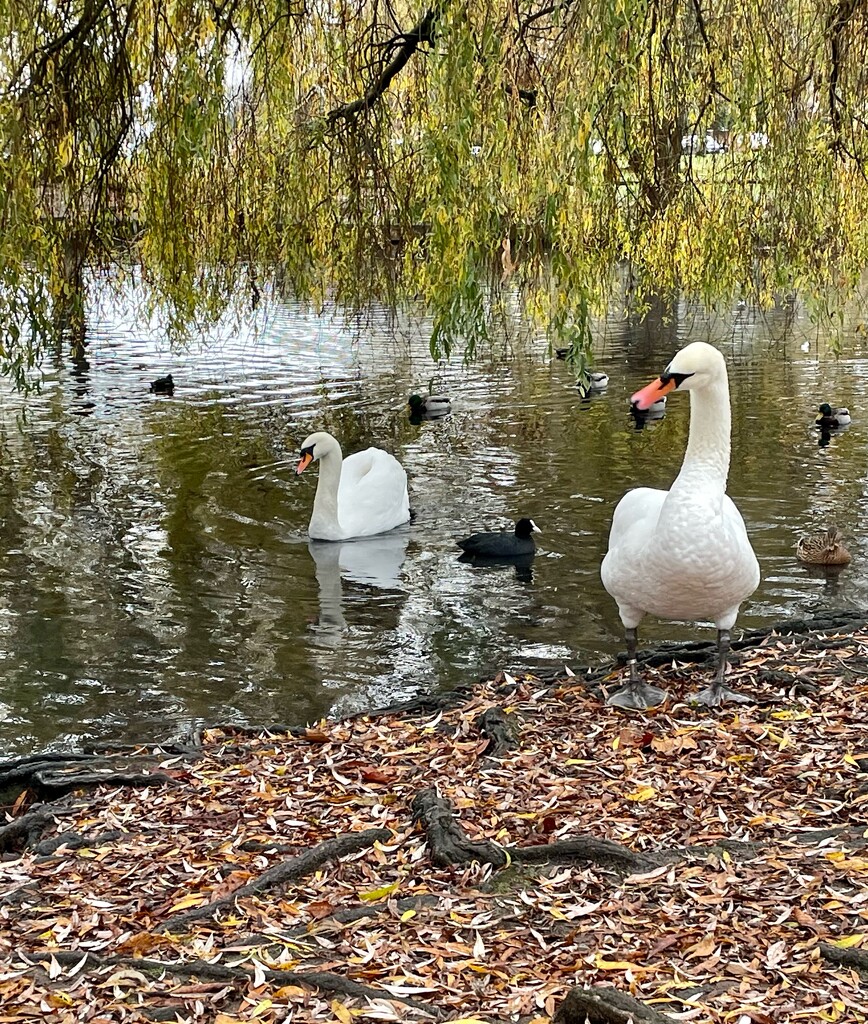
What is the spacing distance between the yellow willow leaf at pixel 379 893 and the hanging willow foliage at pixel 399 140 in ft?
8.04

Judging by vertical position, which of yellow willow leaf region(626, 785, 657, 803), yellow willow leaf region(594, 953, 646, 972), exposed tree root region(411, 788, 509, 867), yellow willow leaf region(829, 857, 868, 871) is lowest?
yellow willow leaf region(626, 785, 657, 803)

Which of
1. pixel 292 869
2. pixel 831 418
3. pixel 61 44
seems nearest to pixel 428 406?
pixel 831 418

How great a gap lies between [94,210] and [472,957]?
4.06m

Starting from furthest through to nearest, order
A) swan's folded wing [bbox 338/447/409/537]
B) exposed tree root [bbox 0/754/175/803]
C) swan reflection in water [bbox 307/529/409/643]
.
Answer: swan's folded wing [bbox 338/447/409/537] → swan reflection in water [bbox 307/529/409/643] → exposed tree root [bbox 0/754/175/803]

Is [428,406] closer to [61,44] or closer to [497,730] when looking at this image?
[497,730]

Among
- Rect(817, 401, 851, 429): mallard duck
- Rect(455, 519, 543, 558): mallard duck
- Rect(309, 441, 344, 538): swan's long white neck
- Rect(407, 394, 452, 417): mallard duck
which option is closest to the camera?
Rect(455, 519, 543, 558): mallard duck

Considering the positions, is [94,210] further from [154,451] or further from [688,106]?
[154,451]

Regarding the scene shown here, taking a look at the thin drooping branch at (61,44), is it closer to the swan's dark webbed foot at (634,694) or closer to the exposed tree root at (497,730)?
the exposed tree root at (497,730)

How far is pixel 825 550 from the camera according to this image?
998cm

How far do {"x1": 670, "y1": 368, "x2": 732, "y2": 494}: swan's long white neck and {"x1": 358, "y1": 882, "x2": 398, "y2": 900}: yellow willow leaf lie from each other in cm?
247

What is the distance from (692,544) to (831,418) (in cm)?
1025

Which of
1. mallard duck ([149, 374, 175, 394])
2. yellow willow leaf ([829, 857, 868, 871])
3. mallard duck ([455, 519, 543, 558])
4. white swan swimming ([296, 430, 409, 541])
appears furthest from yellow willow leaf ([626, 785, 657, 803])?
mallard duck ([149, 374, 175, 394])

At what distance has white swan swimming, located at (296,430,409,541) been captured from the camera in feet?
39.2

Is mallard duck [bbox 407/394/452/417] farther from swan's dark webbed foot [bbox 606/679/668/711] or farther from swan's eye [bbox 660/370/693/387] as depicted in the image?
swan's eye [bbox 660/370/693/387]
